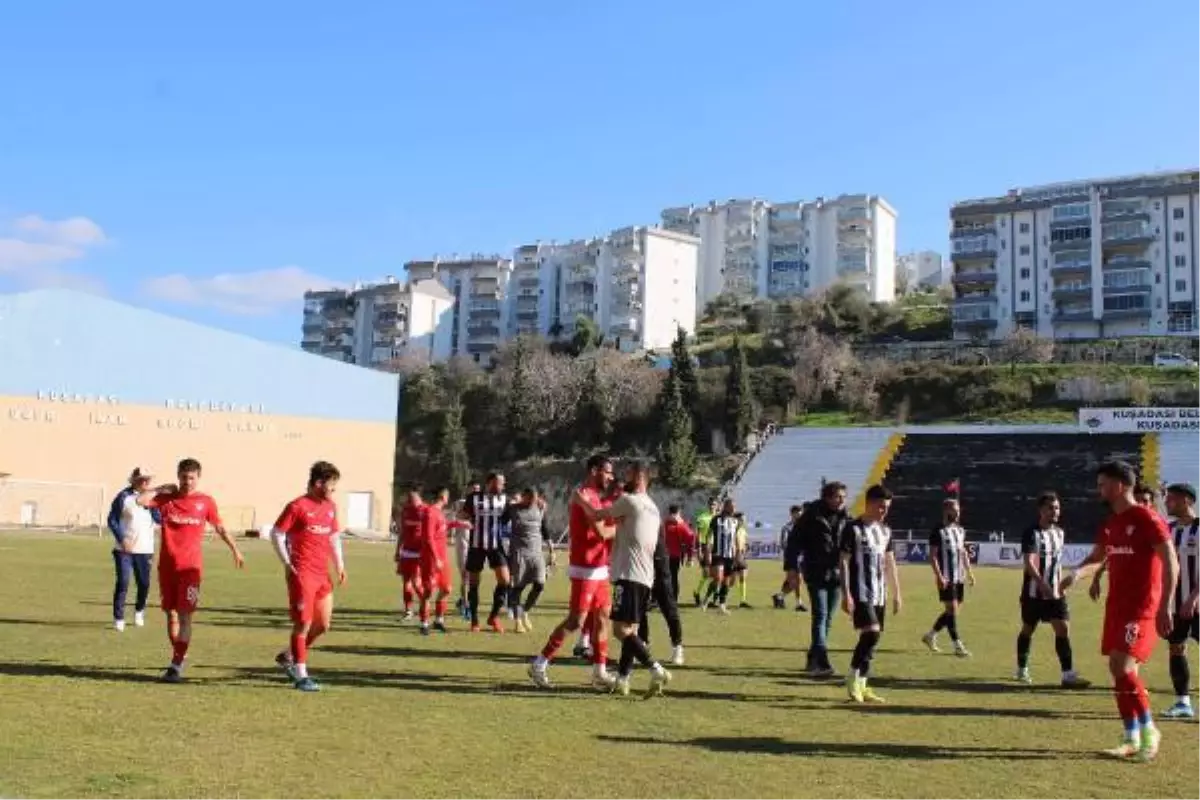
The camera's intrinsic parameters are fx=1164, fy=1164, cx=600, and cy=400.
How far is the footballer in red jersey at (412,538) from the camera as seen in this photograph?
576 inches

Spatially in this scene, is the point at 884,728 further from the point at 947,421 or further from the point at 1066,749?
the point at 947,421

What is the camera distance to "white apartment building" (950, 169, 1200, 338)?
9350 cm

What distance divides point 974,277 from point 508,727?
99764mm

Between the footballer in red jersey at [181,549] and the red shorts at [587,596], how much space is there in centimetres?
301

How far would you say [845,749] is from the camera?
7609mm

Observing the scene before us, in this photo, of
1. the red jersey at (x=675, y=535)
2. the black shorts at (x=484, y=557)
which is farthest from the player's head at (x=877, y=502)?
the red jersey at (x=675, y=535)

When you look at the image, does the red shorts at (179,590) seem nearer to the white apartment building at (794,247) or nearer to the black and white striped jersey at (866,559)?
the black and white striped jersey at (866,559)

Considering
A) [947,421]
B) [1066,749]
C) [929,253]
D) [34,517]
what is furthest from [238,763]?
Result: [929,253]

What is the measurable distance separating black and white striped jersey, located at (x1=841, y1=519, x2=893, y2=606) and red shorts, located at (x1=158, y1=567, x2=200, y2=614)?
220 inches

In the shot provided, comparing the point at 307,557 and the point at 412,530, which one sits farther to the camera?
the point at 412,530

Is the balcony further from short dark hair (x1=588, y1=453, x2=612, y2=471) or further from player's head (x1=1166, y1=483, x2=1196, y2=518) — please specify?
short dark hair (x1=588, y1=453, x2=612, y2=471)

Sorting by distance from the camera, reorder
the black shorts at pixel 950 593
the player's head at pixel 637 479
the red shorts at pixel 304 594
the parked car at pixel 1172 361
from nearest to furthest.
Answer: the red shorts at pixel 304 594 < the player's head at pixel 637 479 < the black shorts at pixel 950 593 < the parked car at pixel 1172 361

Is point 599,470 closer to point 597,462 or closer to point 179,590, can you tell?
point 597,462

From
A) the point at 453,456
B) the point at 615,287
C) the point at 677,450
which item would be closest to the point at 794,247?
the point at 615,287
